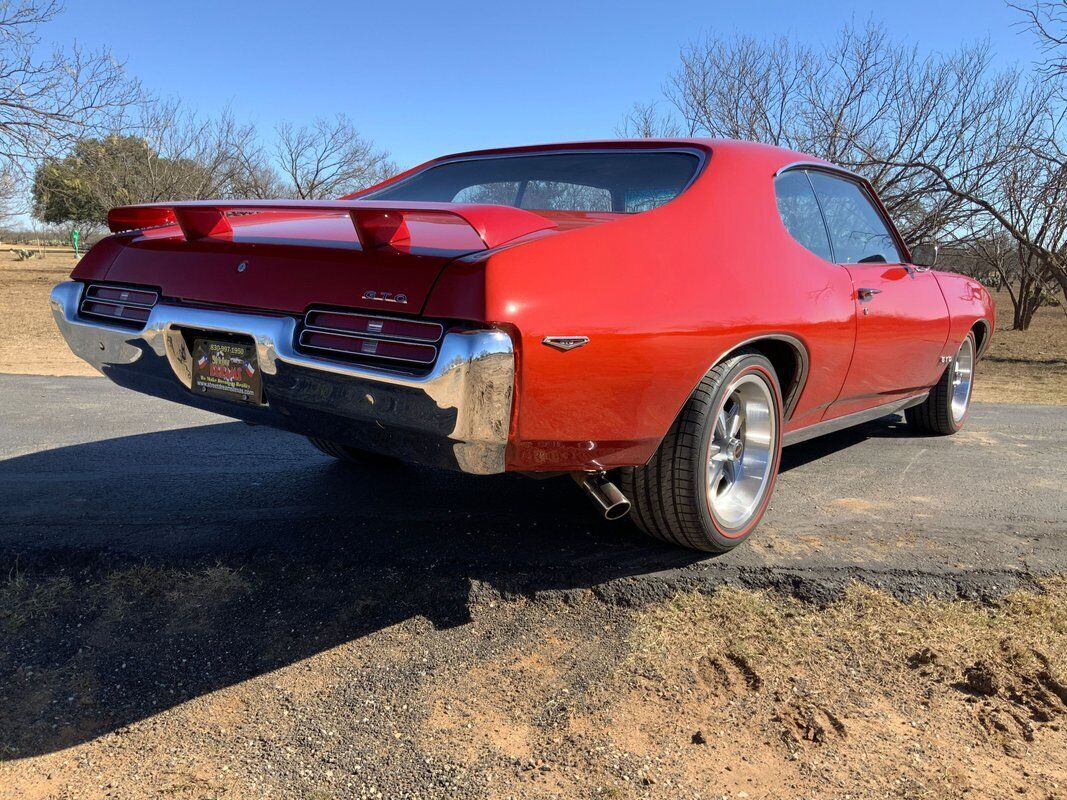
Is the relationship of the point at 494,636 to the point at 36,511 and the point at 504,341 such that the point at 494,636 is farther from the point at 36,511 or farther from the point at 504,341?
the point at 36,511

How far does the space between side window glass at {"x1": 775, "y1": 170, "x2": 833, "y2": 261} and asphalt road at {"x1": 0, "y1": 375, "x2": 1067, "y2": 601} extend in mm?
1167

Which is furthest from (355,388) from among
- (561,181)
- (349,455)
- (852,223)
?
(852,223)

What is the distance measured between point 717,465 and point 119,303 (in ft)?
7.15

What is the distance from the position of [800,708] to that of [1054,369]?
14180mm

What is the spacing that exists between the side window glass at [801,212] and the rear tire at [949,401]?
199 cm

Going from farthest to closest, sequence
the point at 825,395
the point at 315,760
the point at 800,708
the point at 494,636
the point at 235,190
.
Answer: the point at 235,190
the point at 825,395
the point at 494,636
the point at 800,708
the point at 315,760

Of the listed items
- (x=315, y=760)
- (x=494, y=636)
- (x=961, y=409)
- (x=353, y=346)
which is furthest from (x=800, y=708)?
(x=961, y=409)

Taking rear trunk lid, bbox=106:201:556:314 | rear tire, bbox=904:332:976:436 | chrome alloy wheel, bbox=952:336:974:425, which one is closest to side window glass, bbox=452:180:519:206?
rear trunk lid, bbox=106:201:556:314

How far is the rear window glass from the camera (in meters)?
2.87

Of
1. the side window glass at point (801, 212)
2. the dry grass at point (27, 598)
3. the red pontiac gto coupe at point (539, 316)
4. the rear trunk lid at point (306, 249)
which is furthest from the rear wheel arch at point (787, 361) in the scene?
the dry grass at point (27, 598)

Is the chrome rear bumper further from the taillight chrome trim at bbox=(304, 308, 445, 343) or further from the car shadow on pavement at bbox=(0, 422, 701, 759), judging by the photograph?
the car shadow on pavement at bbox=(0, 422, 701, 759)

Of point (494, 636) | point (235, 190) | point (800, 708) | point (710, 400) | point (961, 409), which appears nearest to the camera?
point (800, 708)

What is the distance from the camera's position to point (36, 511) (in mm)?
3303

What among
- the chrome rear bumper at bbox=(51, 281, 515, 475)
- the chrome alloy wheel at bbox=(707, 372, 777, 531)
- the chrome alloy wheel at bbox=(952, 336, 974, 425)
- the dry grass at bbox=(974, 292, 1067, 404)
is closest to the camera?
the chrome rear bumper at bbox=(51, 281, 515, 475)
